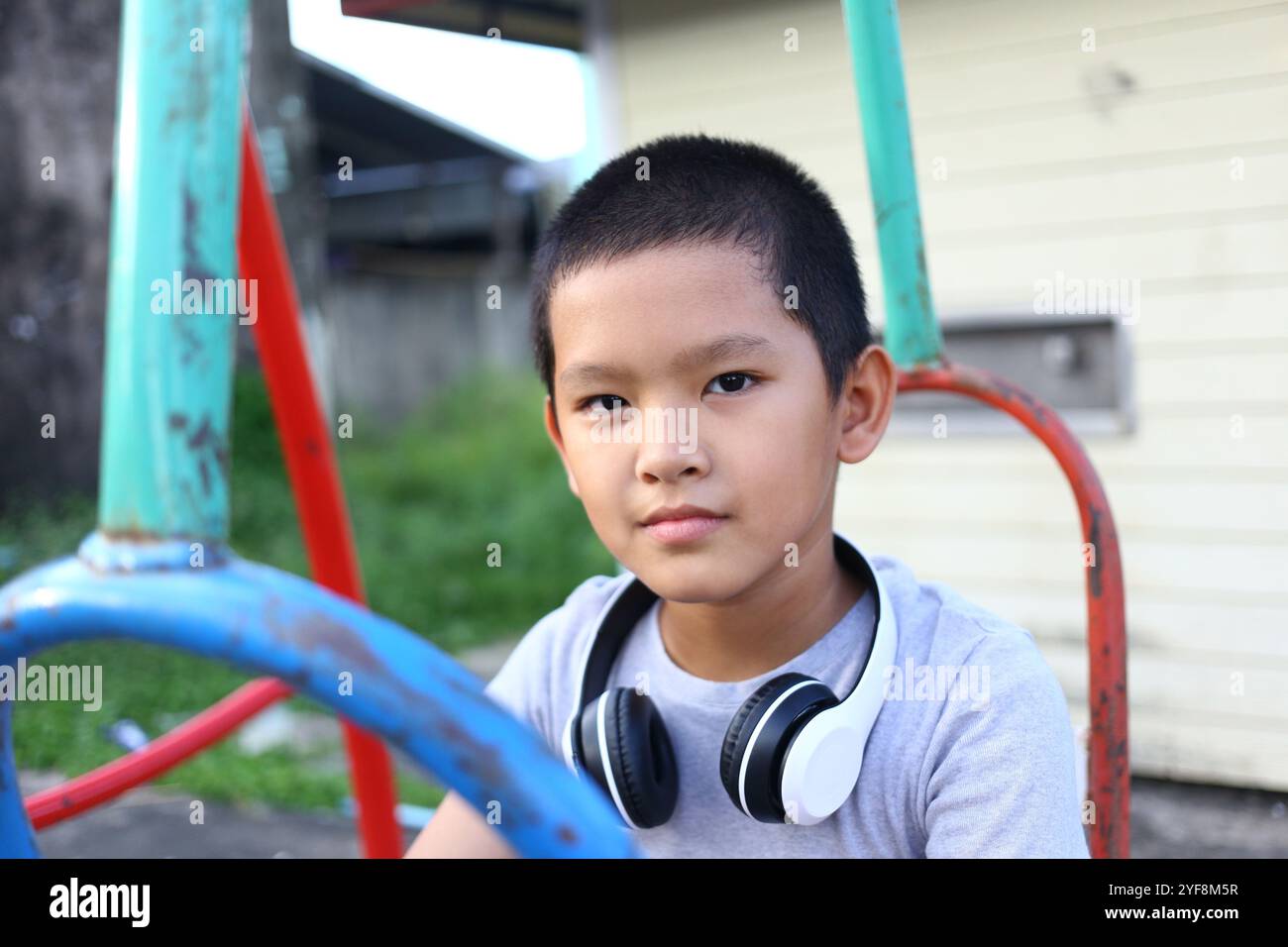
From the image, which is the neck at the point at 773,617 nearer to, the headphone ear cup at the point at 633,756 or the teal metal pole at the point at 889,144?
the headphone ear cup at the point at 633,756

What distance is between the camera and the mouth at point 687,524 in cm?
90

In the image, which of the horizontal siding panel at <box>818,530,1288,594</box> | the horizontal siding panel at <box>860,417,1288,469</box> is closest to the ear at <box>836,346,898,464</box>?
the horizontal siding panel at <box>860,417,1288,469</box>

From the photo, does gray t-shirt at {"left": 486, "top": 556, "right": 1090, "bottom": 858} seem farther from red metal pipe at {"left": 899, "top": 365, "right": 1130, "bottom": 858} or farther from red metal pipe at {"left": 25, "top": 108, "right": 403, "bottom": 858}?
red metal pipe at {"left": 25, "top": 108, "right": 403, "bottom": 858}

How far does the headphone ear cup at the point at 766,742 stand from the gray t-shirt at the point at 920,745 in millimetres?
85

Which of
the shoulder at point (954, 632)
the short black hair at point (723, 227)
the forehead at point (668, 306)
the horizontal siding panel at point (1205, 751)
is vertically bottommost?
the horizontal siding panel at point (1205, 751)

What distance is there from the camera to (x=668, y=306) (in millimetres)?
919

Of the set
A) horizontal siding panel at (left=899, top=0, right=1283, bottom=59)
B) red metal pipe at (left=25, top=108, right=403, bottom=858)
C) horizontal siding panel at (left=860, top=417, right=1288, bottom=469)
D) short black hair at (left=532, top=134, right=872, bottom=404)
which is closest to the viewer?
short black hair at (left=532, top=134, right=872, bottom=404)

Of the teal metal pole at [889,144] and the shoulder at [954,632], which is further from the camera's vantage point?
the teal metal pole at [889,144]

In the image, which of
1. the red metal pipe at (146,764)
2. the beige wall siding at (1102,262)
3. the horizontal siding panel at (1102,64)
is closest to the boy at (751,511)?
the red metal pipe at (146,764)

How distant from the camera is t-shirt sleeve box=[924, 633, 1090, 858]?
859 millimetres

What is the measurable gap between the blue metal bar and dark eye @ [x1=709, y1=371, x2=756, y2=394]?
438mm

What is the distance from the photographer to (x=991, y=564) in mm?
3053

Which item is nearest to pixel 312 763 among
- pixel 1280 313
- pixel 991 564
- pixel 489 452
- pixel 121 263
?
pixel 991 564

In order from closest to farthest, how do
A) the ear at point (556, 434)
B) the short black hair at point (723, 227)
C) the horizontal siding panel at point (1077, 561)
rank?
the short black hair at point (723, 227) → the ear at point (556, 434) → the horizontal siding panel at point (1077, 561)
